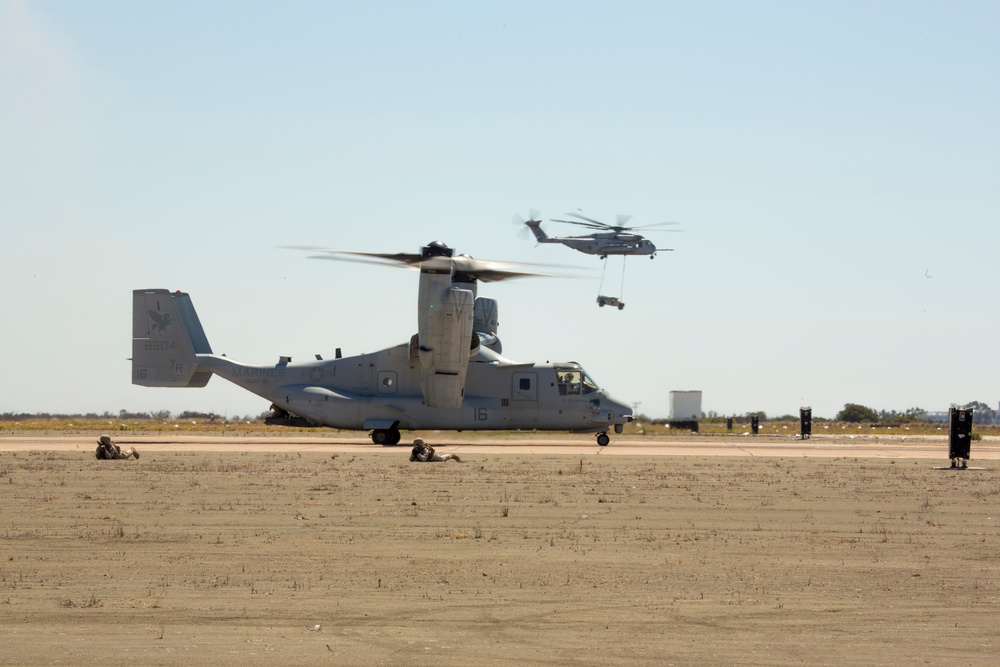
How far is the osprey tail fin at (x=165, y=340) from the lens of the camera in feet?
128

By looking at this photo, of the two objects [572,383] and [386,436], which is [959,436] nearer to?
[572,383]

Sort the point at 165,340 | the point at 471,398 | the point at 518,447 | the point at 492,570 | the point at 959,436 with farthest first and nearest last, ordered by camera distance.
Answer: the point at 165,340, the point at 471,398, the point at 518,447, the point at 959,436, the point at 492,570

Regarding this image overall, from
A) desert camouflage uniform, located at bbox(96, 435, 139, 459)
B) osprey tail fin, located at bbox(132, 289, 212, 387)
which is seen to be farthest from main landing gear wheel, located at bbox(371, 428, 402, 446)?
desert camouflage uniform, located at bbox(96, 435, 139, 459)

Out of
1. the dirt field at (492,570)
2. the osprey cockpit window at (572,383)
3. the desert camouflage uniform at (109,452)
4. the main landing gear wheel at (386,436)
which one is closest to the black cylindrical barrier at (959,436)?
the dirt field at (492,570)

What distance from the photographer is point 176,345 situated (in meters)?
38.8

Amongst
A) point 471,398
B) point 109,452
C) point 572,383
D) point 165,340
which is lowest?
point 109,452

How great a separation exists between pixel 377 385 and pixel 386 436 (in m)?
1.94

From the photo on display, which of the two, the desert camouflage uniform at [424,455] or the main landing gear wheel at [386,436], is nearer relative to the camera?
the desert camouflage uniform at [424,455]

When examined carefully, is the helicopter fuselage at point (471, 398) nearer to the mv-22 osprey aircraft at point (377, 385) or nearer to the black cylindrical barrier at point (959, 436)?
the mv-22 osprey aircraft at point (377, 385)

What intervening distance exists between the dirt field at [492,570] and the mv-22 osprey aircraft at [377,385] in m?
14.9

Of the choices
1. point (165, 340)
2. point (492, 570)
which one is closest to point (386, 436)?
point (165, 340)

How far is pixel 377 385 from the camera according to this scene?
121 ft

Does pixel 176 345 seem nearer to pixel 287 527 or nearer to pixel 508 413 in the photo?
pixel 508 413

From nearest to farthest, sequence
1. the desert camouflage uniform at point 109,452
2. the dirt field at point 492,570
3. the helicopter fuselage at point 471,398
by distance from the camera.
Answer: the dirt field at point 492,570
the desert camouflage uniform at point 109,452
the helicopter fuselage at point 471,398
